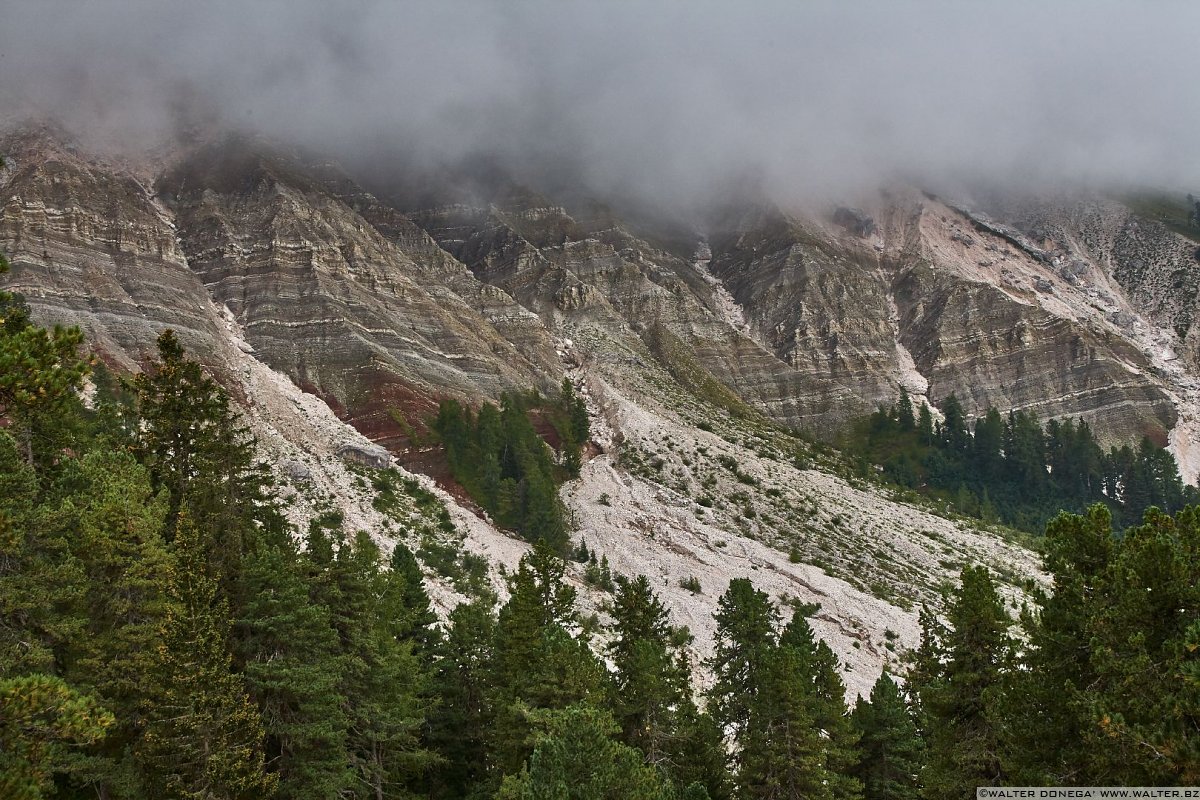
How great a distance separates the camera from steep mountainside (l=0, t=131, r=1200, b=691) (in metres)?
71.8

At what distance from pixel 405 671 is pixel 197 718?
34.7 feet

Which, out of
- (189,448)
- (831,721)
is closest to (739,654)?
(831,721)

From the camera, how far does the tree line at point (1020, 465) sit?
110 m

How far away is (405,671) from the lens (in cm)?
2884

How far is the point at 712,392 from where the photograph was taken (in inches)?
4648

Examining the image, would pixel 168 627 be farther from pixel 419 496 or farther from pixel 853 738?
pixel 419 496

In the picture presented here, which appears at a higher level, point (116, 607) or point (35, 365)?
point (35, 365)

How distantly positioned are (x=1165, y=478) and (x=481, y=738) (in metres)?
116

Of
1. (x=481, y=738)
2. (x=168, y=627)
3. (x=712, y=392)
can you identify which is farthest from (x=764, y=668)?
(x=712, y=392)

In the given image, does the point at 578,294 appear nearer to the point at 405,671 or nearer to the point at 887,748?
the point at 887,748

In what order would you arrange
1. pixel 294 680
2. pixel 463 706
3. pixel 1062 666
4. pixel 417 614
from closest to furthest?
pixel 1062 666 < pixel 294 680 < pixel 463 706 < pixel 417 614

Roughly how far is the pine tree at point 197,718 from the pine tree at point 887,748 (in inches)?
882

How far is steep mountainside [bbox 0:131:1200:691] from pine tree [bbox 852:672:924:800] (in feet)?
67.3

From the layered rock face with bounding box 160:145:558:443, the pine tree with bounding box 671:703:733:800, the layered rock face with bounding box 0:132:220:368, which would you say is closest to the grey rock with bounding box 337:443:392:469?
the layered rock face with bounding box 160:145:558:443
